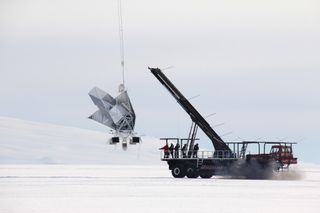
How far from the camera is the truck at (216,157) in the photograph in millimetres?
87062

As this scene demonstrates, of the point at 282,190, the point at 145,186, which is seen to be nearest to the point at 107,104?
the point at 145,186

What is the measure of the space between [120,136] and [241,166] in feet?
32.9

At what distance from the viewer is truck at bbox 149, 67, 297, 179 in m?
87.1

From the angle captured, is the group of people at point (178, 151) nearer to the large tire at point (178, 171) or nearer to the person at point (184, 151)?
the person at point (184, 151)

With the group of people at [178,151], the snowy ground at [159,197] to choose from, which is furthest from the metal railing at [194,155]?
the snowy ground at [159,197]

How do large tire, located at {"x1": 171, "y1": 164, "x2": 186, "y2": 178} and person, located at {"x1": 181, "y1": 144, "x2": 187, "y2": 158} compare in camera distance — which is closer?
large tire, located at {"x1": 171, "y1": 164, "x2": 186, "y2": 178}

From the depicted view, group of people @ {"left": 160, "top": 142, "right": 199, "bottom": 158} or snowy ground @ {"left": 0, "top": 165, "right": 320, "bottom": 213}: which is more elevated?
group of people @ {"left": 160, "top": 142, "right": 199, "bottom": 158}

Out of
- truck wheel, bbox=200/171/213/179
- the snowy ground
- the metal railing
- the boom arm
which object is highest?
the boom arm

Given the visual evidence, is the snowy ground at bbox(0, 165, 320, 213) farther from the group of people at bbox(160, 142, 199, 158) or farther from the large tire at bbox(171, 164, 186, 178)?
the group of people at bbox(160, 142, 199, 158)

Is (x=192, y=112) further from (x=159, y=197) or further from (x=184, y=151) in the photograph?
(x=159, y=197)

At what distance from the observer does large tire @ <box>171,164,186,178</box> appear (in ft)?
292

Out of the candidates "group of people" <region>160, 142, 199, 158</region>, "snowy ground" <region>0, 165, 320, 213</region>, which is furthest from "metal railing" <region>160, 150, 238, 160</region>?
"snowy ground" <region>0, 165, 320, 213</region>

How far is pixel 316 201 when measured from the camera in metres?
59.1

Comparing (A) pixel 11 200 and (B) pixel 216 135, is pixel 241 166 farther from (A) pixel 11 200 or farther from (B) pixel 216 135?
(A) pixel 11 200
